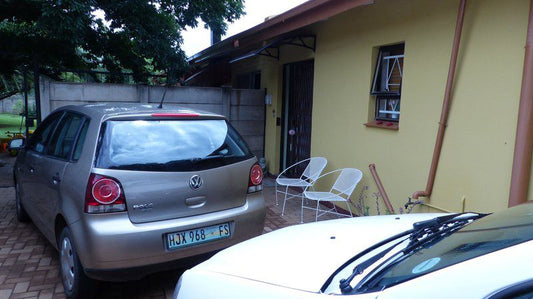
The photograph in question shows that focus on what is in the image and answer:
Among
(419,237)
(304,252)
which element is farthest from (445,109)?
(304,252)

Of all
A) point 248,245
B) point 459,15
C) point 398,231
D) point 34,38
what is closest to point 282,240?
point 248,245

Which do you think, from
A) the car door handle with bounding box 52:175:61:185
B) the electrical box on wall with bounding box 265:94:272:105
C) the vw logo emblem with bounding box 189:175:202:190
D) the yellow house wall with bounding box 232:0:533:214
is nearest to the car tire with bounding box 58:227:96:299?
the car door handle with bounding box 52:175:61:185

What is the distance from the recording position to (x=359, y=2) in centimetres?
406

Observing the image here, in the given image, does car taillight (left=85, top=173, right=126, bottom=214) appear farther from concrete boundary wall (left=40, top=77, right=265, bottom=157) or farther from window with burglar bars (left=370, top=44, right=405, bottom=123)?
concrete boundary wall (left=40, top=77, right=265, bottom=157)

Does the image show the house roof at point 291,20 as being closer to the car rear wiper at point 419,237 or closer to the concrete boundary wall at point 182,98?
the concrete boundary wall at point 182,98

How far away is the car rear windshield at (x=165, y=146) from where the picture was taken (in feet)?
9.08

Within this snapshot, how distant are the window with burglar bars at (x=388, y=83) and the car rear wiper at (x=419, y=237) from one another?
2848 mm

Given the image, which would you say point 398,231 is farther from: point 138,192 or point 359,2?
point 359,2

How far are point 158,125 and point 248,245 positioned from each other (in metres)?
1.37

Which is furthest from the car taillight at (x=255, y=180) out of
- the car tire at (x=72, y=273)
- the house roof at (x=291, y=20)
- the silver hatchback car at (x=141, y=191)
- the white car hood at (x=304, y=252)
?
the house roof at (x=291, y=20)

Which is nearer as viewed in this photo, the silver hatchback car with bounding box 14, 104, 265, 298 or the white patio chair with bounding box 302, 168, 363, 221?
the silver hatchback car with bounding box 14, 104, 265, 298

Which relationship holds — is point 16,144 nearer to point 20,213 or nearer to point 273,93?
point 20,213

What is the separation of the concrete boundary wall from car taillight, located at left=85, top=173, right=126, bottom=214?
4.06 meters

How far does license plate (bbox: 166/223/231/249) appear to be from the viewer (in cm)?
279
